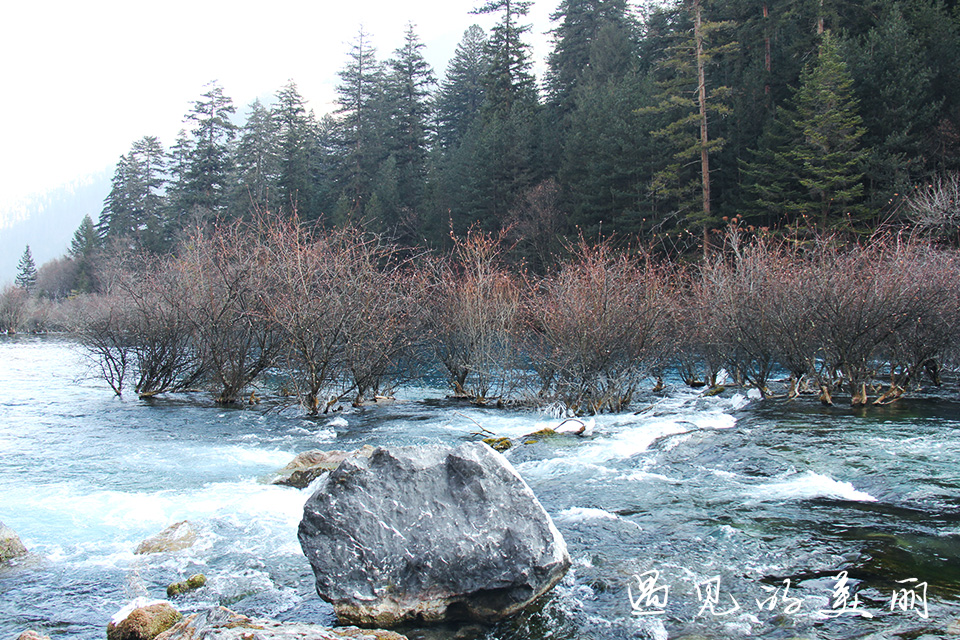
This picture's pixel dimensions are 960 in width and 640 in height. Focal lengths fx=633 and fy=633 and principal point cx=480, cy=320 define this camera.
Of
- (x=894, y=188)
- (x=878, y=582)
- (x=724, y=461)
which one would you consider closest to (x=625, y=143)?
(x=894, y=188)

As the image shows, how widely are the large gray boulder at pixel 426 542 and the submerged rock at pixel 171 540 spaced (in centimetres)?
231

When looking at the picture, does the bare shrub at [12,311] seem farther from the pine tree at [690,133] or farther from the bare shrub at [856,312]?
the bare shrub at [856,312]

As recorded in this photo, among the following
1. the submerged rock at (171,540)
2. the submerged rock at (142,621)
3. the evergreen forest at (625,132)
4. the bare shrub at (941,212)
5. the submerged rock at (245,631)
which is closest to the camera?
the submerged rock at (245,631)

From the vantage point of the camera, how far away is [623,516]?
731 cm

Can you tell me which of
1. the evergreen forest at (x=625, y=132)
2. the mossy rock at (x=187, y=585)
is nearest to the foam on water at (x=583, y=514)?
the mossy rock at (x=187, y=585)

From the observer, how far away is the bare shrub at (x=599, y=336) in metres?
14.0

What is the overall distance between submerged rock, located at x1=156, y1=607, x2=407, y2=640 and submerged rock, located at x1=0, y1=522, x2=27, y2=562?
337cm

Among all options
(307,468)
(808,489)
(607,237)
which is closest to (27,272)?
(607,237)

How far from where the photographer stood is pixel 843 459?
9.10 meters

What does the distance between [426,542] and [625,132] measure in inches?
1322

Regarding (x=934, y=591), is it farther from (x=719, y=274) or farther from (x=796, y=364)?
(x=719, y=274)

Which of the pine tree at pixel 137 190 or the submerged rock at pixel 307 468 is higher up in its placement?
the pine tree at pixel 137 190

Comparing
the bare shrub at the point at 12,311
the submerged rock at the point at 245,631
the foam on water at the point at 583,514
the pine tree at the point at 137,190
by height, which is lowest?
the foam on water at the point at 583,514

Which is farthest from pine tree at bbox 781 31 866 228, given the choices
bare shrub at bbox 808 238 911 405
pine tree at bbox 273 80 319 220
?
pine tree at bbox 273 80 319 220
